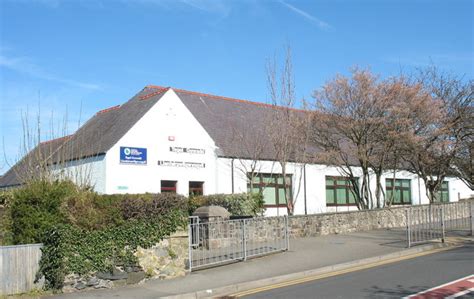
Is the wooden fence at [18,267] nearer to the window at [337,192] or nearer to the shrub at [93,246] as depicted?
the shrub at [93,246]

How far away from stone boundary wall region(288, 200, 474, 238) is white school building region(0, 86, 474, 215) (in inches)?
125

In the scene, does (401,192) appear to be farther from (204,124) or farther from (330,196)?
(204,124)

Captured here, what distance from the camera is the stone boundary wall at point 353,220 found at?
1952cm

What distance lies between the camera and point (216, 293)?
33.8 feet

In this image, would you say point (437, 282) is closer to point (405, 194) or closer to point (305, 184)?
point (305, 184)

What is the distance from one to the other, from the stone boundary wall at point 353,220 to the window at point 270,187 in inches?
247

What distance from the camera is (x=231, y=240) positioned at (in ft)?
49.2

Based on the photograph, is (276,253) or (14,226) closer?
(14,226)

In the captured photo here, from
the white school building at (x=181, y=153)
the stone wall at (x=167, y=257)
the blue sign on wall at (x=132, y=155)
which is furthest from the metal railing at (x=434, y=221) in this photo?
the blue sign on wall at (x=132, y=155)

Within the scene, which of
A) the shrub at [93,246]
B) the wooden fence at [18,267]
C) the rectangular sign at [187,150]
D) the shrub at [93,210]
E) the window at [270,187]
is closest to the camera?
the wooden fence at [18,267]

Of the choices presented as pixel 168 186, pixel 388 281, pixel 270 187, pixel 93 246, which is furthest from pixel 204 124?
pixel 388 281

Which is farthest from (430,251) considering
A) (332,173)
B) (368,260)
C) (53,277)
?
(332,173)

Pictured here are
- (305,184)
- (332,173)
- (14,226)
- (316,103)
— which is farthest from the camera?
(332,173)

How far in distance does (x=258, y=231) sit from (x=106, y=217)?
5889 mm
